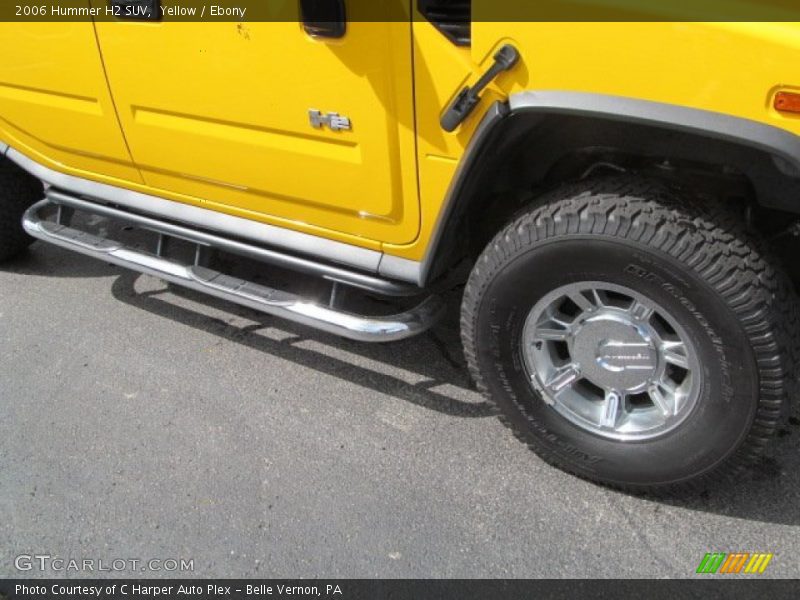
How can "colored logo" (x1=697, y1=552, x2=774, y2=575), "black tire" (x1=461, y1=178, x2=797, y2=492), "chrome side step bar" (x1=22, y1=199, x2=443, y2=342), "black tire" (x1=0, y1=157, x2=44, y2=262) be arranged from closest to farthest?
"black tire" (x1=461, y1=178, x2=797, y2=492) < "colored logo" (x1=697, y1=552, x2=774, y2=575) < "chrome side step bar" (x1=22, y1=199, x2=443, y2=342) < "black tire" (x1=0, y1=157, x2=44, y2=262)

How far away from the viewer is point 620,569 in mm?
2053

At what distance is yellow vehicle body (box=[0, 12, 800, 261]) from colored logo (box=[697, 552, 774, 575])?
48.6 inches

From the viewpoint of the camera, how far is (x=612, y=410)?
7.27 ft

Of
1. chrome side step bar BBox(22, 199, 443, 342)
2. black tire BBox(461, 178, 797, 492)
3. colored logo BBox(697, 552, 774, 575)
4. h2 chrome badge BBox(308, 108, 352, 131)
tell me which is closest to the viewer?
black tire BBox(461, 178, 797, 492)

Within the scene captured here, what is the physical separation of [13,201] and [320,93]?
7.79 ft

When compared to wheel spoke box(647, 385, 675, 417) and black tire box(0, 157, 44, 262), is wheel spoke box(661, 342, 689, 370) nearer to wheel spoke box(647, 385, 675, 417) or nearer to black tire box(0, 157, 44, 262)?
wheel spoke box(647, 385, 675, 417)

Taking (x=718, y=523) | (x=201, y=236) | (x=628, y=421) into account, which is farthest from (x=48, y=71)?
(x=718, y=523)

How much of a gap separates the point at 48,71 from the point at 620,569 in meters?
2.76

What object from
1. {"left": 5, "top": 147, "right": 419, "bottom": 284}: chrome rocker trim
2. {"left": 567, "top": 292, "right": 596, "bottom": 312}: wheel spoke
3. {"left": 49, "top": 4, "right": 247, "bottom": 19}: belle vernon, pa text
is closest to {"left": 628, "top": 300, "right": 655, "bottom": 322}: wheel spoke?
{"left": 567, "top": 292, "right": 596, "bottom": 312}: wheel spoke

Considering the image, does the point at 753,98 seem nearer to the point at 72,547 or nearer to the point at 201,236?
the point at 201,236

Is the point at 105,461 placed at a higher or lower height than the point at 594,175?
lower

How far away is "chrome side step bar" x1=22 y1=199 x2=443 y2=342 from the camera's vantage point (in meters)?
2.41
